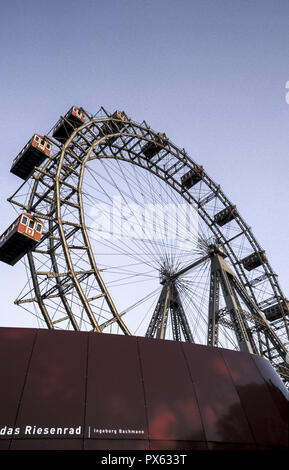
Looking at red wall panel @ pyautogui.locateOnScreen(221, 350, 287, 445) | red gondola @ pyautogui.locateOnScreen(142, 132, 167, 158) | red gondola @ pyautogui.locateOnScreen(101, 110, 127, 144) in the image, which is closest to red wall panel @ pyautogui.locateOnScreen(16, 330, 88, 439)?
red wall panel @ pyautogui.locateOnScreen(221, 350, 287, 445)

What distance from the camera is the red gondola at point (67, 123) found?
22.5 metres

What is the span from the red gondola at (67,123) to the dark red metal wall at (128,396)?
1682 centimetres

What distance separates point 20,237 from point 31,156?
232 inches

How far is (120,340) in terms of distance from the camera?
30.0 ft

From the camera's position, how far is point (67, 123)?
74.0 feet

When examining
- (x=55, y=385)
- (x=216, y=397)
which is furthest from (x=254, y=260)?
(x=55, y=385)

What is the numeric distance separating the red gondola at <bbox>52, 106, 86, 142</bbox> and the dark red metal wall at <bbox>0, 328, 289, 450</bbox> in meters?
16.8

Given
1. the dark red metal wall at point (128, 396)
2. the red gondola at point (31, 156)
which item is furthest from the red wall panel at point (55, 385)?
the red gondola at point (31, 156)

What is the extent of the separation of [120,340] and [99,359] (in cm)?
85

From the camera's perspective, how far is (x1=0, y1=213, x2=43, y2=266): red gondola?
16.3 m

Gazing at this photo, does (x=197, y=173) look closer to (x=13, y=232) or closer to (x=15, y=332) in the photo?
(x=13, y=232)

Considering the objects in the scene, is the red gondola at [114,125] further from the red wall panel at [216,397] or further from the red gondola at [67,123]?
the red wall panel at [216,397]

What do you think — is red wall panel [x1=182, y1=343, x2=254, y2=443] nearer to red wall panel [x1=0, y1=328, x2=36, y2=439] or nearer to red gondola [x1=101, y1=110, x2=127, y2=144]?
red wall panel [x1=0, y1=328, x2=36, y2=439]
